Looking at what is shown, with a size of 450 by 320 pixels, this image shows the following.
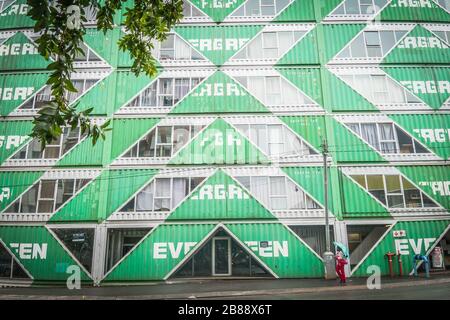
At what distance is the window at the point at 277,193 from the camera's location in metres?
19.7

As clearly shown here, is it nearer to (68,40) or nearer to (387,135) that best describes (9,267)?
(68,40)

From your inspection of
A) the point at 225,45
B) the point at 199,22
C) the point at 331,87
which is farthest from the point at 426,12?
the point at 199,22

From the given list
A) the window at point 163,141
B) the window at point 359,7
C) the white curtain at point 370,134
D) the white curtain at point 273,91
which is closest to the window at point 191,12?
the white curtain at point 273,91

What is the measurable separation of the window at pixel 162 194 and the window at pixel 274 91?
24.1 ft

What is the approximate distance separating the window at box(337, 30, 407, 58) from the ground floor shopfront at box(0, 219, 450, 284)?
1200 centimetres

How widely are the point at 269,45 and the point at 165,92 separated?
845 centimetres

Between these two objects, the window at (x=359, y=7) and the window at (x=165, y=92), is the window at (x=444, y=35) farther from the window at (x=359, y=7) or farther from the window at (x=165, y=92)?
the window at (x=165, y=92)

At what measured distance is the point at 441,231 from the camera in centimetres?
1930

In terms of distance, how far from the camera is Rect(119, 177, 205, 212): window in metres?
19.7

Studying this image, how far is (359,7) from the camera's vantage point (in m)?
23.2

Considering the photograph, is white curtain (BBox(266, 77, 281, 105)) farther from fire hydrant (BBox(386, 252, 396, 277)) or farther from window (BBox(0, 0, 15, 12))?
window (BBox(0, 0, 15, 12))

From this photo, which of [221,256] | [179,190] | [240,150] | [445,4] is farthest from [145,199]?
[445,4]

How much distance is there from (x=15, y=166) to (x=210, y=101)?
13867 millimetres

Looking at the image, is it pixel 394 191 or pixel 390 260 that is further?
pixel 394 191
